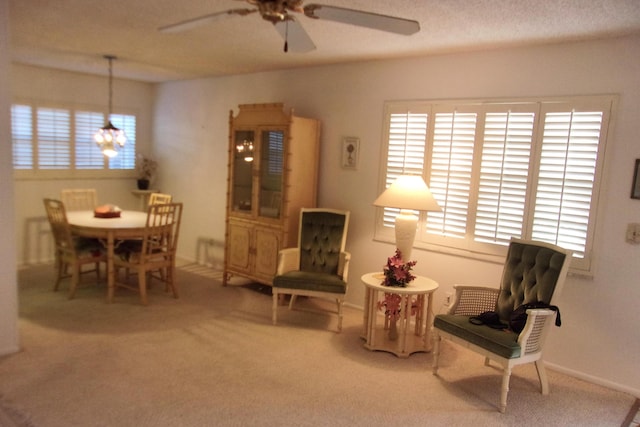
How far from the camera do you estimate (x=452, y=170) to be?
13.4 ft

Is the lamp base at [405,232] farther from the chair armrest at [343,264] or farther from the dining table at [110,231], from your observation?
the dining table at [110,231]

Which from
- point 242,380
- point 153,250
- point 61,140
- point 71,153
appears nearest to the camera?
point 242,380

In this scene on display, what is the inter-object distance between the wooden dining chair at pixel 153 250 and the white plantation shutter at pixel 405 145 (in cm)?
211

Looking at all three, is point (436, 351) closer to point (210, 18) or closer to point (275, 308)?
point (275, 308)

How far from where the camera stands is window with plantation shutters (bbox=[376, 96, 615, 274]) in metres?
3.42

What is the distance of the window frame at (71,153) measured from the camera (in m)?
5.81

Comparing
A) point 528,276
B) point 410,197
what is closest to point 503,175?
point 410,197

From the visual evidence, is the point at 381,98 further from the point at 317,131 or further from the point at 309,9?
the point at 309,9

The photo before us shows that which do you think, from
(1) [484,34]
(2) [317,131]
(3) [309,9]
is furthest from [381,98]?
(3) [309,9]

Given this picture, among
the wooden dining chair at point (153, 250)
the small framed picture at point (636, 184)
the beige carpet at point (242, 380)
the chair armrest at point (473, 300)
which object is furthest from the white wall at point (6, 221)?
the small framed picture at point (636, 184)

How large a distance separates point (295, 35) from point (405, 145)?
213 cm

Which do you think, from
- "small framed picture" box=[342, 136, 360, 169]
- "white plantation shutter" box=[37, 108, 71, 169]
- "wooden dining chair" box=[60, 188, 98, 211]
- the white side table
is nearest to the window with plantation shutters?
"small framed picture" box=[342, 136, 360, 169]

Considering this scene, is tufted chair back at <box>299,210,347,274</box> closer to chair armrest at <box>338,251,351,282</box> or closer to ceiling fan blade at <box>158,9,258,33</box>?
chair armrest at <box>338,251,351,282</box>

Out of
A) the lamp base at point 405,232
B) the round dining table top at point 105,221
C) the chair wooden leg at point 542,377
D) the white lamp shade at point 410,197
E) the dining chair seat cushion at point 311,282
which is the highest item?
the white lamp shade at point 410,197
